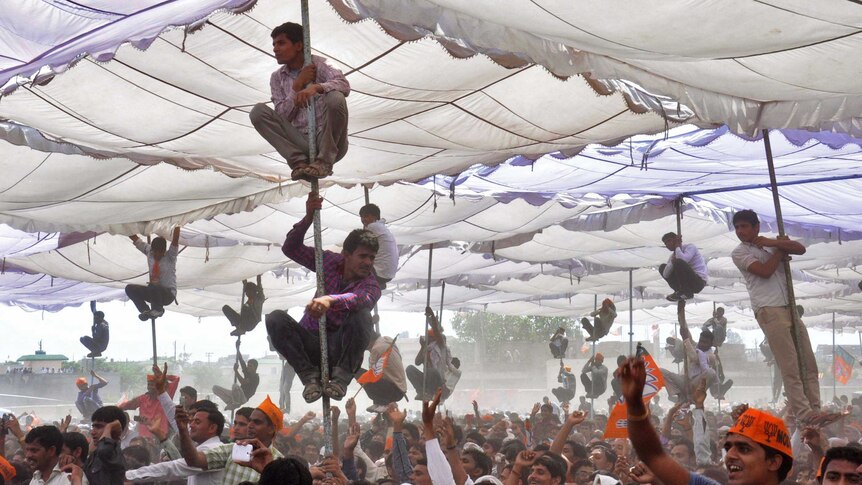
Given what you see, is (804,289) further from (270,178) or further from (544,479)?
(544,479)

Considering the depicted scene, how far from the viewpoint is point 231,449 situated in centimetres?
520

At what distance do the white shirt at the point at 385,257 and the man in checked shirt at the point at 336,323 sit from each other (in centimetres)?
230

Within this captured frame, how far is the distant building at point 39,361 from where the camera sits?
107ft

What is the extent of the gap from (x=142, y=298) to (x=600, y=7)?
8093 mm

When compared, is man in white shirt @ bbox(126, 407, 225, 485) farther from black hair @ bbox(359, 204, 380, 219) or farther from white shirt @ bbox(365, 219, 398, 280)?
black hair @ bbox(359, 204, 380, 219)

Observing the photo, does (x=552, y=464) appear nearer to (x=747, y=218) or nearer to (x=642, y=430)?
(x=642, y=430)

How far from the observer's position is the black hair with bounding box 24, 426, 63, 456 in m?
5.63

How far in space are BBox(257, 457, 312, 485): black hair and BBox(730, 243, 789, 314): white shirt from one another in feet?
17.8

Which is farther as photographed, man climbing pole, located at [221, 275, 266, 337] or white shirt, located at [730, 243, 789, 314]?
man climbing pole, located at [221, 275, 266, 337]

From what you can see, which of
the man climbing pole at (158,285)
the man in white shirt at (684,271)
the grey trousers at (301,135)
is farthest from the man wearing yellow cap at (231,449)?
the man in white shirt at (684,271)

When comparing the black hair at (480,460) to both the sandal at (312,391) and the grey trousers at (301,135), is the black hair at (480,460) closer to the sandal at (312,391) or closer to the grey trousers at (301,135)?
the sandal at (312,391)

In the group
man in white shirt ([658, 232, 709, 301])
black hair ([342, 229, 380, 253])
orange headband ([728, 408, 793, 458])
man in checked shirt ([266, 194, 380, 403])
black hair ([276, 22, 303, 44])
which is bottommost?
orange headband ([728, 408, 793, 458])

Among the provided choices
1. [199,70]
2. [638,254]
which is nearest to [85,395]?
[638,254]

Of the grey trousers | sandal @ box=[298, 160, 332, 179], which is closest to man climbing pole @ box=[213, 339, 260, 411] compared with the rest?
the grey trousers
